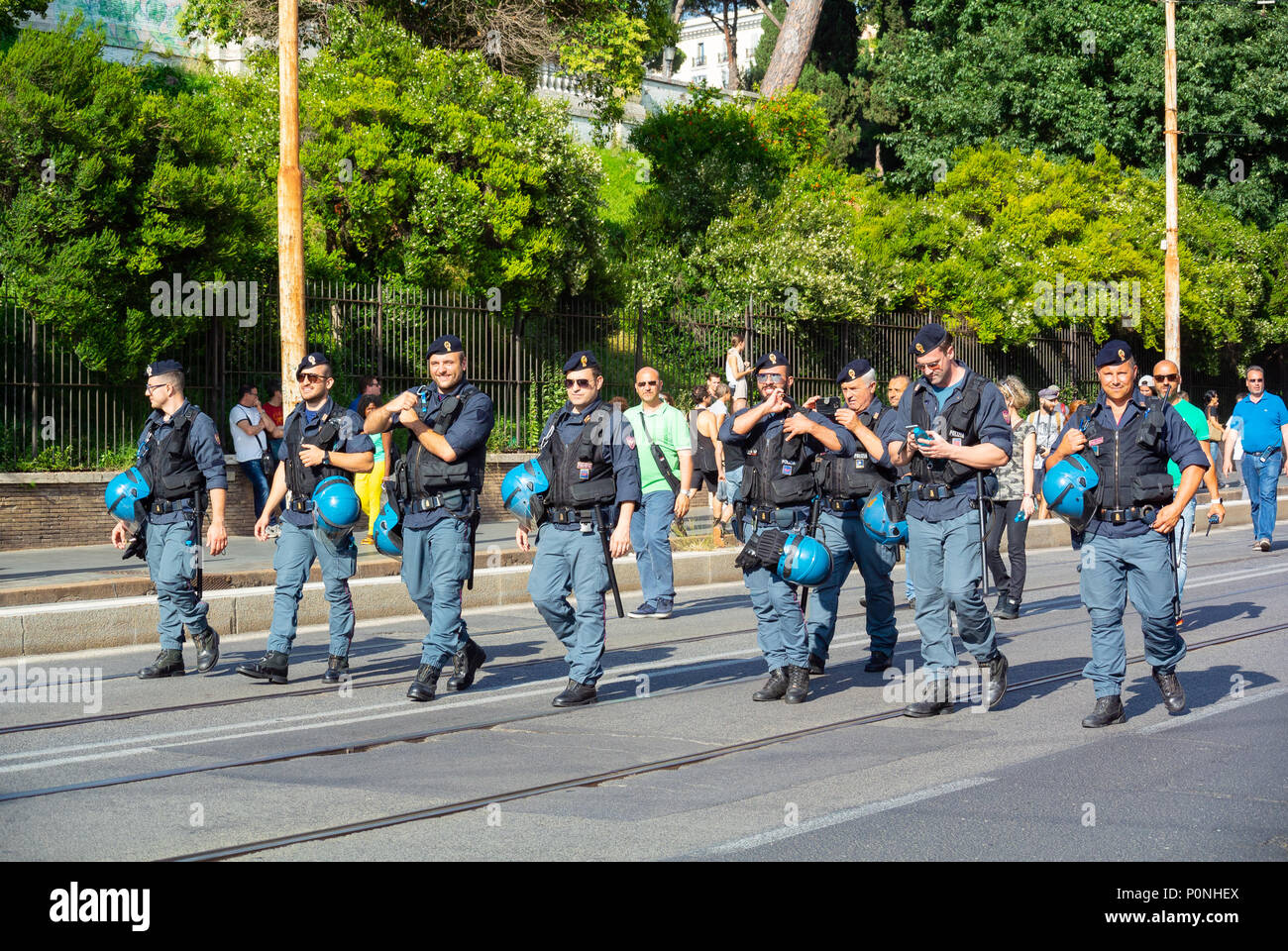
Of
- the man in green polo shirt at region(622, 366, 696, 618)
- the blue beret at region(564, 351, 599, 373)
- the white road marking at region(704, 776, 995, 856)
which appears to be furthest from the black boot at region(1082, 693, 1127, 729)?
the man in green polo shirt at region(622, 366, 696, 618)

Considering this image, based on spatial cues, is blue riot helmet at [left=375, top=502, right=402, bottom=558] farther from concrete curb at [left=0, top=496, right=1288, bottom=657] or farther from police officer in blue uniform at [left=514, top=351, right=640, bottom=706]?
concrete curb at [left=0, top=496, right=1288, bottom=657]

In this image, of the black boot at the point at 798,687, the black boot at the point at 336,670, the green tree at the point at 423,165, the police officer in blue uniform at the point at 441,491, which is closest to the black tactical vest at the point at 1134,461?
the black boot at the point at 798,687

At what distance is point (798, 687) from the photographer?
8242 millimetres

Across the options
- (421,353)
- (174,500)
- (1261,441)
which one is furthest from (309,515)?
(1261,441)

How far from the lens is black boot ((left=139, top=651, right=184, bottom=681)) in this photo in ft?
30.4

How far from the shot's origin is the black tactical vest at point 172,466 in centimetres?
912

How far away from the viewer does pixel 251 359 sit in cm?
1862

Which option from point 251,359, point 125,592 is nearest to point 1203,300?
point 251,359

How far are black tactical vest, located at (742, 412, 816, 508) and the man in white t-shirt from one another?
33.2ft

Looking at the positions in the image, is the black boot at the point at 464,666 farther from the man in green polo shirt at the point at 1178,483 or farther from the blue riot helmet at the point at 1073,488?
the man in green polo shirt at the point at 1178,483

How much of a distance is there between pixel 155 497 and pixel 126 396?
884 centimetres

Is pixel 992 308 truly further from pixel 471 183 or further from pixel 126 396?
pixel 126 396

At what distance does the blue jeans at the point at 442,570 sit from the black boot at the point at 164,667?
185 centimetres

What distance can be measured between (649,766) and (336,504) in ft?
9.67
